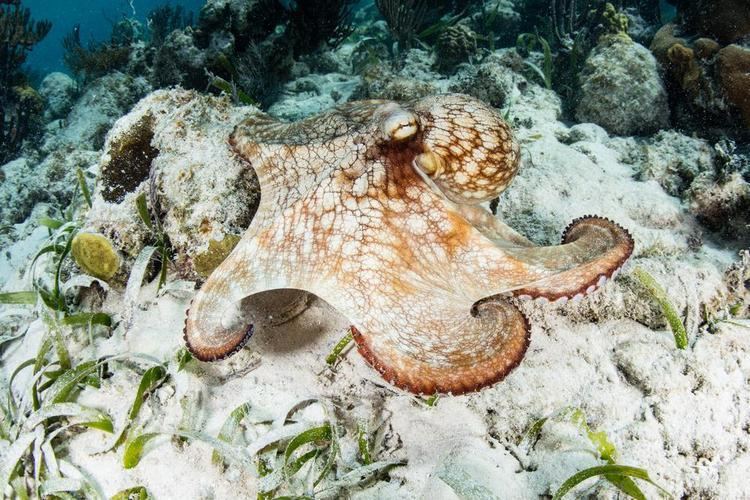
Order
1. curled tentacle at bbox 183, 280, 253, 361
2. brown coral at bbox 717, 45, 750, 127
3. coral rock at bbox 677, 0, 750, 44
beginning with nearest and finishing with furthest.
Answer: curled tentacle at bbox 183, 280, 253, 361 → brown coral at bbox 717, 45, 750, 127 → coral rock at bbox 677, 0, 750, 44

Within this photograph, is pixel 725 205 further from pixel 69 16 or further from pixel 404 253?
pixel 69 16

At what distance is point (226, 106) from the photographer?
3.91 metres

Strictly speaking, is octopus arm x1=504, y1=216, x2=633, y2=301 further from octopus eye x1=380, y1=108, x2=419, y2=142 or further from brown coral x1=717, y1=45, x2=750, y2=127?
brown coral x1=717, y1=45, x2=750, y2=127

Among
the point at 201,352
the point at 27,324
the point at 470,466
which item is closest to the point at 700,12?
the point at 470,466

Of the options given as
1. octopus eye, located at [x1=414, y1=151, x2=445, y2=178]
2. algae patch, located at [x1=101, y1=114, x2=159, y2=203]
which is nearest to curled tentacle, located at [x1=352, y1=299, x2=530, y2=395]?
octopus eye, located at [x1=414, y1=151, x2=445, y2=178]

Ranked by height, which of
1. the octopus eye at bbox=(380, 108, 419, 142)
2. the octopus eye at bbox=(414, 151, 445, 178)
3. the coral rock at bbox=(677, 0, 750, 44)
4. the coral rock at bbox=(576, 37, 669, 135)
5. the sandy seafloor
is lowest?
the sandy seafloor

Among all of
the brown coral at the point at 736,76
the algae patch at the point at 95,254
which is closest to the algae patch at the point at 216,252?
the algae patch at the point at 95,254

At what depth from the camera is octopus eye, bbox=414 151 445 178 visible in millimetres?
2572

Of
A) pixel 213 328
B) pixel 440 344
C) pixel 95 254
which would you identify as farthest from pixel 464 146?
pixel 95 254

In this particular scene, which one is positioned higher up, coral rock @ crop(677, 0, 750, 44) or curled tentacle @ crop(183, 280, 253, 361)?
coral rock @ crop(677, 0, 750, 44)

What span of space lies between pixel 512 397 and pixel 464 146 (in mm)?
1767

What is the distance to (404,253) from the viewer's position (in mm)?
2383

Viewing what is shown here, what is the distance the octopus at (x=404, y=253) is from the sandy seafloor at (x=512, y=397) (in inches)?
24.7

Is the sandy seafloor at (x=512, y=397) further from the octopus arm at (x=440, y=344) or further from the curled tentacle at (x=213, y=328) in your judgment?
the curled tentacle at (x=213, y=328)
